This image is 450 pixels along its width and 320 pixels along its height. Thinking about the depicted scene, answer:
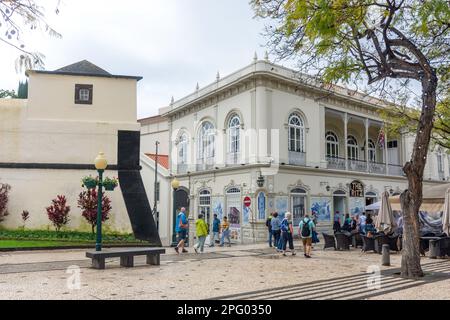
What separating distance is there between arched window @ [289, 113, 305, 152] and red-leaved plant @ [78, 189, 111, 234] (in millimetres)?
11822

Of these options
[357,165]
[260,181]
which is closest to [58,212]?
[260,181]

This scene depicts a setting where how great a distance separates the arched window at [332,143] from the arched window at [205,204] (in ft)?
29.6

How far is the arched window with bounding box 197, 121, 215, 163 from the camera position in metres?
28.4

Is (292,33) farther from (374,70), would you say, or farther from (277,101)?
(277,101)

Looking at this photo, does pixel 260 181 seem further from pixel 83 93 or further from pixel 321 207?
pixel 83 93

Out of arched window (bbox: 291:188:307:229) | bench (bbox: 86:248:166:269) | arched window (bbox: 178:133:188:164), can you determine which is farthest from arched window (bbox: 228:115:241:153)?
bench (bbox: 86:248:166:269)

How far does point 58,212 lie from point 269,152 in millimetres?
11456

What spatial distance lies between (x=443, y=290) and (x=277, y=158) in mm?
16029

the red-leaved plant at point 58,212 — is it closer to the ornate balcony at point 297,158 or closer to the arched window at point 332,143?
the ornate balcony at point 297,158

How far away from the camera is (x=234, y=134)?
85.9ft

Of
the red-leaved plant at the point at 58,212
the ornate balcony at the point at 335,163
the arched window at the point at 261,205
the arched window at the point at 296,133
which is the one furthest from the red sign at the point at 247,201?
the red-leaved plant at the point at 58,212
